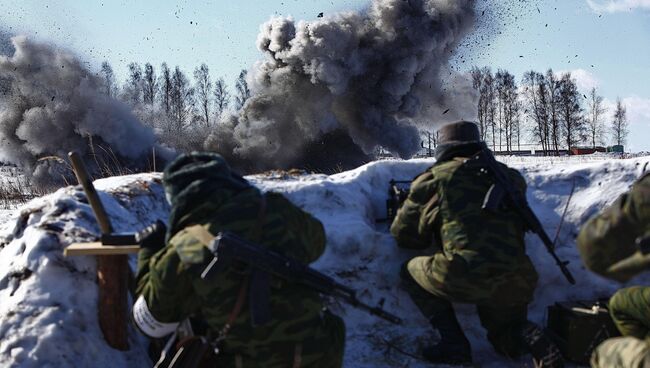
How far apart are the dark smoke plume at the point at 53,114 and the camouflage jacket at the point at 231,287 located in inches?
836

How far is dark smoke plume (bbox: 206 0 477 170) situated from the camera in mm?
25297

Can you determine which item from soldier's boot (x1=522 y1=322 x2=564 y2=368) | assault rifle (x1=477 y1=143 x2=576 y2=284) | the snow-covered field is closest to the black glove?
the snow-covered field

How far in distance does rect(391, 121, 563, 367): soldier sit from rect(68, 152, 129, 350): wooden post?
2.00 m

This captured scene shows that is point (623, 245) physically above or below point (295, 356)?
above

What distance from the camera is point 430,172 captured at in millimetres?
4469

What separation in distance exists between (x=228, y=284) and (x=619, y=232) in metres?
1.61

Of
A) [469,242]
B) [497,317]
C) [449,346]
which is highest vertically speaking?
[469,242]

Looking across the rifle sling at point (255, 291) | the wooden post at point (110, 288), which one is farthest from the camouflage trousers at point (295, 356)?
the wooden post at point (110, 288)

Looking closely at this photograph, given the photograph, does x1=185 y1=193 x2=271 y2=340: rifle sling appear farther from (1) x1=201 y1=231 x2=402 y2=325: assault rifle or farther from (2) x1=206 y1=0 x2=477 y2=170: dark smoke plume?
(2) x1=206 y1=0 x2=477 y2=170: dark smoke plume

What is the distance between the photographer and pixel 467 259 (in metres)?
4.09

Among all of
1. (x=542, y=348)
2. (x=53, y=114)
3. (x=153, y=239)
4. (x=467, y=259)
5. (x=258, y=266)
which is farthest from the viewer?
(x=53, y=114)

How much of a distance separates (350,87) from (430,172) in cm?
2265

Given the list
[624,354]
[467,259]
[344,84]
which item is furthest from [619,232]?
[344,84]

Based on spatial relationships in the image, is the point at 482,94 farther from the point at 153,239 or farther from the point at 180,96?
the point at 153,239
